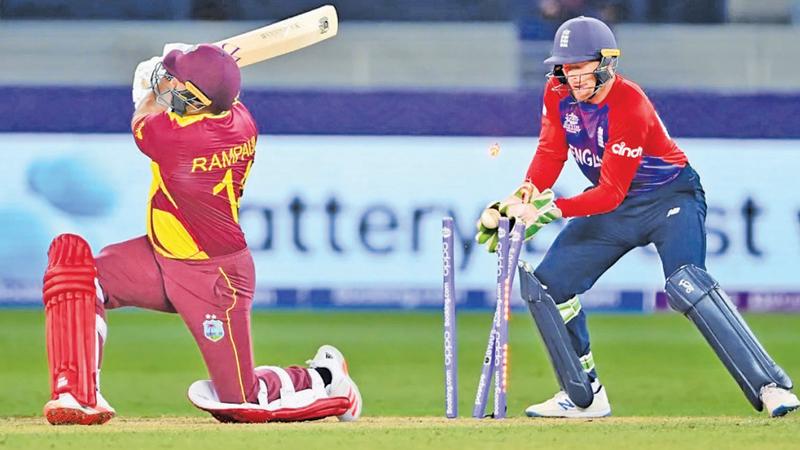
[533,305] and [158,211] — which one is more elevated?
[158,211]

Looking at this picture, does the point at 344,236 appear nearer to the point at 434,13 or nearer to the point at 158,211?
the point at 434,13

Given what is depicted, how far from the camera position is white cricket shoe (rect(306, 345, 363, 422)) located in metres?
7.56

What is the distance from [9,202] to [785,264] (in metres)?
5.32

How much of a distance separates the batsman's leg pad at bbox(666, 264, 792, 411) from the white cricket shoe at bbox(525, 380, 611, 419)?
67 centimetres

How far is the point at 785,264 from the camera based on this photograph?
501 inches

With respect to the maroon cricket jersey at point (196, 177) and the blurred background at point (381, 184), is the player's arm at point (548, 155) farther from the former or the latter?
the blurred background at point (381, 184)

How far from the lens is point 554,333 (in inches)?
304

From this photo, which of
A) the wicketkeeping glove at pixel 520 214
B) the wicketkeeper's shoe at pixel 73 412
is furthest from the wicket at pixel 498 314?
the wicketkeeper's shoe at pixel 73 412

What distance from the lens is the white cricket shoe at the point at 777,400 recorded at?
7410 mm

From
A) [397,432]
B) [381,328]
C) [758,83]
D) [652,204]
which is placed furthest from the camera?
[758,83]

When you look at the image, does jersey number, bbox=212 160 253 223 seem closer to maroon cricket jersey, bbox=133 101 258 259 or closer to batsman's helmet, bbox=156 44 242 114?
maroon cricket jersey, bbox=133 101 258 259

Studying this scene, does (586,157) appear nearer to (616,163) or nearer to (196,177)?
(616,163)

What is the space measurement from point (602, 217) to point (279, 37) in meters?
1.60

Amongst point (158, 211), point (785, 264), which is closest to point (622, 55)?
point (785, 264)
